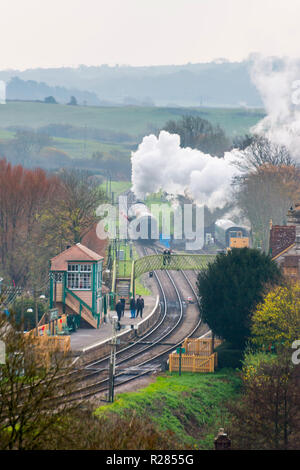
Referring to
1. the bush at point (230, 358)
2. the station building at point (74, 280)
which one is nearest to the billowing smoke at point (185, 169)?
the station building at point (74, 280)

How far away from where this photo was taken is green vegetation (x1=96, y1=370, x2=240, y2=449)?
43.1 metres

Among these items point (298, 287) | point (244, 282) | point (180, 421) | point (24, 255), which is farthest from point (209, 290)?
point (24, 255)

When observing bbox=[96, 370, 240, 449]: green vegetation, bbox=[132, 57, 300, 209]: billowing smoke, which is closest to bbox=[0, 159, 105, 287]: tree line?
bbox=[132, 57, 300, 209]: billowing smoke

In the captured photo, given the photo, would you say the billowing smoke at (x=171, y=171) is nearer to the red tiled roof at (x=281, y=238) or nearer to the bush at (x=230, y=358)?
the red tiled roof at (x=281, y=238)

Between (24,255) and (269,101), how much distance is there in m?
86.0

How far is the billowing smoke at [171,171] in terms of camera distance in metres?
103

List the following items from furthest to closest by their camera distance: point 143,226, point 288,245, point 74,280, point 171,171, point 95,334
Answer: point 143,226 → point 171,171 → point 288,245 → point 74,280 → point 95,334

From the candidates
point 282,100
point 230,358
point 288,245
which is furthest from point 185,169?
point 230,358

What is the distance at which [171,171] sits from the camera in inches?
4038

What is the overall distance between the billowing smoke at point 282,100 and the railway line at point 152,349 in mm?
43389

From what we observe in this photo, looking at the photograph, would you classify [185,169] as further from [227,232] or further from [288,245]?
[288,245]

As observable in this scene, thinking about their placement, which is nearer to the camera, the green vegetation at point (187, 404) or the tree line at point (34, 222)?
the green vegetation at point (187, 404)

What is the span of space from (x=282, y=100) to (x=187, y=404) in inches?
4240
